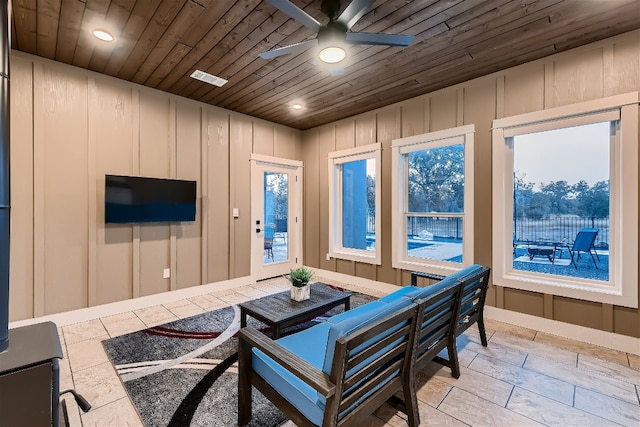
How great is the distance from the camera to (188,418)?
1824 millimetres

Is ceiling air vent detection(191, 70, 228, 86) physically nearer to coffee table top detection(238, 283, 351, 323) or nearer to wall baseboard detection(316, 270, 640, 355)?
coffee table top detection(238, 283, 351, 323)

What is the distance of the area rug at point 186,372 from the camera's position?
73.2 inches

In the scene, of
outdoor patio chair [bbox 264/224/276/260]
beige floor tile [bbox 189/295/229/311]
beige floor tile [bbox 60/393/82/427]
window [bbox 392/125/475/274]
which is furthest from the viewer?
outdoor patio chair [bbox 264/224/276/260]

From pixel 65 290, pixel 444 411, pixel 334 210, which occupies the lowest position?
pixel 444 411

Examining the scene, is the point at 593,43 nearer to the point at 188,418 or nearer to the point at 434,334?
the point at 434,334

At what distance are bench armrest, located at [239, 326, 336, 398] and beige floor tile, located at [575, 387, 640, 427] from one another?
1.93 metres

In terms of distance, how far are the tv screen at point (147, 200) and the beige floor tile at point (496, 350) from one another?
150 inches

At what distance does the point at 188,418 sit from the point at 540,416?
2.23 meters

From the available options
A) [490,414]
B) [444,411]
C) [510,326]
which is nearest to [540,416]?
[490,414]

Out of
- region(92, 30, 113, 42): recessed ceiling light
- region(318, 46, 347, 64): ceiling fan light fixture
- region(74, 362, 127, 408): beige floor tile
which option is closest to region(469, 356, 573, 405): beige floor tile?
region(74, 362, 127, 408): beige floor tile

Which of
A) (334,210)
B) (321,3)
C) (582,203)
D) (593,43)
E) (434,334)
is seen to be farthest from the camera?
(334,210)

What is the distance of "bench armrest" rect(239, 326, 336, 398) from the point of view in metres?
1.25

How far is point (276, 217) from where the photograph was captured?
18.3ft

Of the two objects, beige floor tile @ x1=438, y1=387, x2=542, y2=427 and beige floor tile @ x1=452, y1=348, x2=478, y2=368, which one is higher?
beige floor tile @ x1=452, y1=348, x2=478, y2=368
